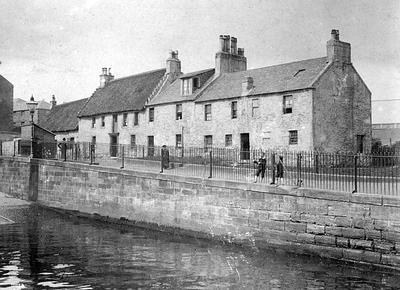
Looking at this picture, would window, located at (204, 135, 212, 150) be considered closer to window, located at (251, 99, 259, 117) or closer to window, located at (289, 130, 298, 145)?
window, located at (251, 99, 259, 117)

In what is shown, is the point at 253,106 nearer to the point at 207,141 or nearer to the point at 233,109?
the point at 233,109

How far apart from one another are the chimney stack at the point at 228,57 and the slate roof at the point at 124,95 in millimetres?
7167

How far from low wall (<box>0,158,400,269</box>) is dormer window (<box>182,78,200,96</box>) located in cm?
1514

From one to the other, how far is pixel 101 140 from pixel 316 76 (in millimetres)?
25830

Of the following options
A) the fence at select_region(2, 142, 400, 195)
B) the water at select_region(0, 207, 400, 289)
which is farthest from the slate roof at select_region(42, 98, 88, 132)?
the water at select_region(0, 207, 400, 289)

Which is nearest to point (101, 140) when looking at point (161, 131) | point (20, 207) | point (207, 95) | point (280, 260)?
point (161, 131)

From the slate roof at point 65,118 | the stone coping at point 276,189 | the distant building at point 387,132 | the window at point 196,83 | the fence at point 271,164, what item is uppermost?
the window at point 196,83

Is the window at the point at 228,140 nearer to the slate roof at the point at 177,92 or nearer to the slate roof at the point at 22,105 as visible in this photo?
A: the slate roof at the point at 177,92

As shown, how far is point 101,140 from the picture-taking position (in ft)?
Result: 159

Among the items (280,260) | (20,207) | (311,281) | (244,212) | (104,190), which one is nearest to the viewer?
(311,281)

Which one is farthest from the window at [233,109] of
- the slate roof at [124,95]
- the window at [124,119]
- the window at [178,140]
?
the window at [124,119]

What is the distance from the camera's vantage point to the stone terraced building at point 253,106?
104 feet

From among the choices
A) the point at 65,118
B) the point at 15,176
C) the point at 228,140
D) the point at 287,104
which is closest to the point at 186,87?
the point at 228,140

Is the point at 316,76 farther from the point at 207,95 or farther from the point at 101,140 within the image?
the point at 101,140
